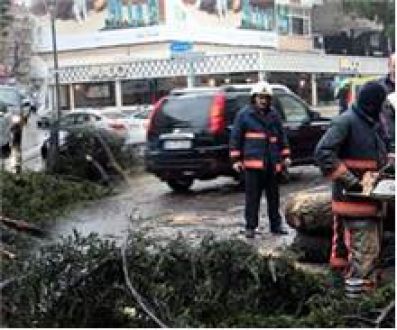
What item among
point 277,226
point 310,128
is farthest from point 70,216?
point 310,128

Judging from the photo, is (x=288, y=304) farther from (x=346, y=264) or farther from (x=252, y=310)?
(x=346, y=264)

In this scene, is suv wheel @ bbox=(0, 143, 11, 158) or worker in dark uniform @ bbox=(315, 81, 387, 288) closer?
worker in dark uniform @ bbox=(315, 81, 387, 288)

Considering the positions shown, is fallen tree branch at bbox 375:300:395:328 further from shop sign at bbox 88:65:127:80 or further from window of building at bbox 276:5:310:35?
shop sign at bbox 88:65:127:80

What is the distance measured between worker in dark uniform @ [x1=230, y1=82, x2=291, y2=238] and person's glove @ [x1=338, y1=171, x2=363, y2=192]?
146 inches

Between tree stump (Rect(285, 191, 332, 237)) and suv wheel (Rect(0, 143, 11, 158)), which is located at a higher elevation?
tree stump (Rect(285, 191, 332, 237))

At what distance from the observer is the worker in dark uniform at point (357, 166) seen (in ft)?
20.3

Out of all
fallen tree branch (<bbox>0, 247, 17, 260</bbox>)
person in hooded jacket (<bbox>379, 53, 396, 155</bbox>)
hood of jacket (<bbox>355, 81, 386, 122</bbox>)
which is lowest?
fallen tree branch (<bbox>0, 247, 17, 260</bbox>)

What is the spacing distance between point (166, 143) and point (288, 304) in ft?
29.1

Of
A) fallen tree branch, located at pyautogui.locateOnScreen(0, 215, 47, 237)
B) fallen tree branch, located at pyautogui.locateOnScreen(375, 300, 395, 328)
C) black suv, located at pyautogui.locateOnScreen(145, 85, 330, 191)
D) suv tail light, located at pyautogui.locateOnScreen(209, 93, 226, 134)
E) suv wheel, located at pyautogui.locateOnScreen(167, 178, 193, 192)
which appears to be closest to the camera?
fallen tree branch, located at pyautogui.locateOnScreen(375, 300, 395, 328)

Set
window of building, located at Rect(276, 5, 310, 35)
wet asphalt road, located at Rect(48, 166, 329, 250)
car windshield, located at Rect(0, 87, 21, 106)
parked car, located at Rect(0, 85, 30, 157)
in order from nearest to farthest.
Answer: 1. wet asphalt road, located at Rect(48, 166, 329, 250)
2. parked car, located at Rect(0, 85, 30, 157)
3. car windshield, located at Rect(0, 87, 21, 106)
4. window of building, located at Rect(276, 5, 310, 35)

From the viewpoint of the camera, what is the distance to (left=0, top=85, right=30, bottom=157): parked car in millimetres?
18317

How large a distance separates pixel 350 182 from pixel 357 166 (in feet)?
0.78

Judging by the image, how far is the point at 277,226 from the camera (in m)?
10.1

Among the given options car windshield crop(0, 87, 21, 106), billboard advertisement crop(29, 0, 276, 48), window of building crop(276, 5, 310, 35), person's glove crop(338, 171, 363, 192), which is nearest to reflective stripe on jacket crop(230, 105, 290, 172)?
person's glove crop(338, 171, 363, 192)
